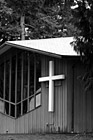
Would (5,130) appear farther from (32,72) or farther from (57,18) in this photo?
(57,18)

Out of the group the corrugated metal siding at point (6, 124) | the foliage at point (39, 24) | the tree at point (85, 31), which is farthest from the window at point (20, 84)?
the foliage at point (39, 24)

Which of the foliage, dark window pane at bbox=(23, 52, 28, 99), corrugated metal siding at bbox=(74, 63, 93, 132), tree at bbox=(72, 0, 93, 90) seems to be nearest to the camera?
tree at bbox=(72, 0, 93, 90)

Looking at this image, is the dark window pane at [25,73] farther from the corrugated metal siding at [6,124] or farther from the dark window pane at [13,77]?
the corrugated metal siding at [6,124]

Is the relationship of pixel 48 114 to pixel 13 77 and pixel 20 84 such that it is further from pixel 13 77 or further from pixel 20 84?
pixel 13 77

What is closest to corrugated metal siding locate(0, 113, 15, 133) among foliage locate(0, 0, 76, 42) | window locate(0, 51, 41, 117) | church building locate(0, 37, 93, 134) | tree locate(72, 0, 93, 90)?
church building locate(0, 37, 93, 134)

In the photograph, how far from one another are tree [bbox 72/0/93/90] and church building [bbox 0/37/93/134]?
1.66 m

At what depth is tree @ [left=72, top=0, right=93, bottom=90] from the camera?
14.2 meters

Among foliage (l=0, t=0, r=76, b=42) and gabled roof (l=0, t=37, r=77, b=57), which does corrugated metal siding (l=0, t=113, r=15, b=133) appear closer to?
gabled roof (l=0, t=37, r=77, b=57)

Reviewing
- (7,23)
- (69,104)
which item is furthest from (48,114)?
(7,23)

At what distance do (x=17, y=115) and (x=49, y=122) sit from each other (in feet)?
8.79

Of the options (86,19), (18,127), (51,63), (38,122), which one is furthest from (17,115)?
(86,19)

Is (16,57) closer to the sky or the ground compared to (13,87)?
closer to the sky

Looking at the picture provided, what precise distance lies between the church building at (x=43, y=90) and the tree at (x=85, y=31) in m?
1.66

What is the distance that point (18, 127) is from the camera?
20.6 metres
